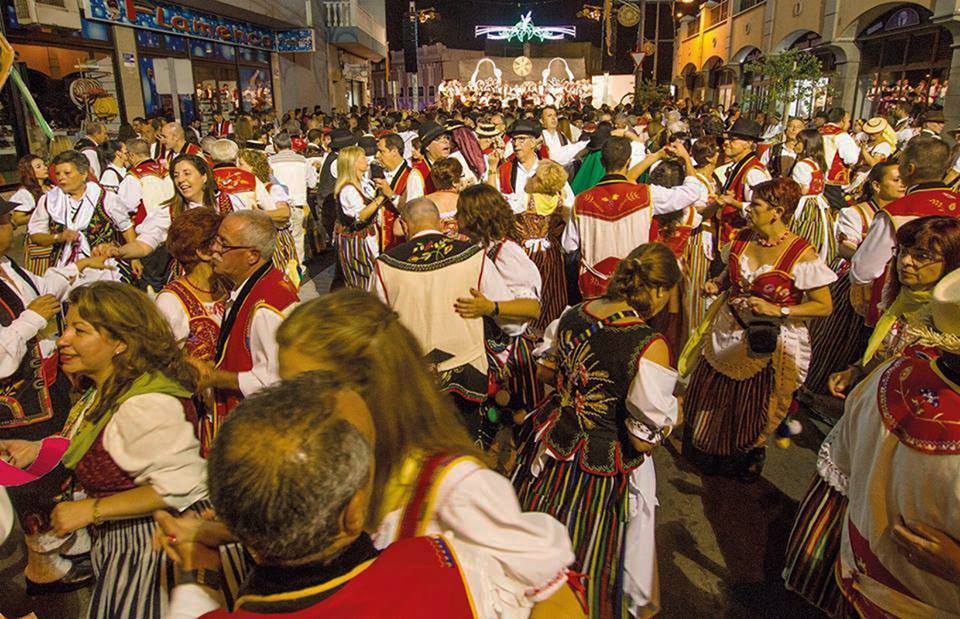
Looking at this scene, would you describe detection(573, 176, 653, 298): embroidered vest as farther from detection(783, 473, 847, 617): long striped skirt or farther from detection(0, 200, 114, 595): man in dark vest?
detection(0, 200, 114, 595): man in dark vest

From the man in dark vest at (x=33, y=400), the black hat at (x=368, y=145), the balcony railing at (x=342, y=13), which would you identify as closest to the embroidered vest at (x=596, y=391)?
the man in dark vest at (x=33, y=400)

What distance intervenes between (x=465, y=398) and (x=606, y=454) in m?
1.02

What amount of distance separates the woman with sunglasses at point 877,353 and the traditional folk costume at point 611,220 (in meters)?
1.87

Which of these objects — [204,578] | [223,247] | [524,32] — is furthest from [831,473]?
[524,32]

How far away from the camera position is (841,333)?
495 centimetres

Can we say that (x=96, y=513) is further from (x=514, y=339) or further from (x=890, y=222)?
(x=890, y=222)

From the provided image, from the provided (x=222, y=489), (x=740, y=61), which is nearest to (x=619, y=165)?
(x=222, y=489)

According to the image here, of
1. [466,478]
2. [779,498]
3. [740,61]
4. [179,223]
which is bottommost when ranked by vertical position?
[779,498]

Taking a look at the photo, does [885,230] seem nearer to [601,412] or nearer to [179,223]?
[601,412]

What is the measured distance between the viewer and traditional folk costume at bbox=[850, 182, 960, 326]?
3854 mm

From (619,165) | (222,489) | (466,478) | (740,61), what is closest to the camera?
(222,489)

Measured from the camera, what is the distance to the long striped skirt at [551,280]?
5.84 m

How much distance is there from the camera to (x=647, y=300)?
2598mm

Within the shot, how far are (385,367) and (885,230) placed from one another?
347cm
